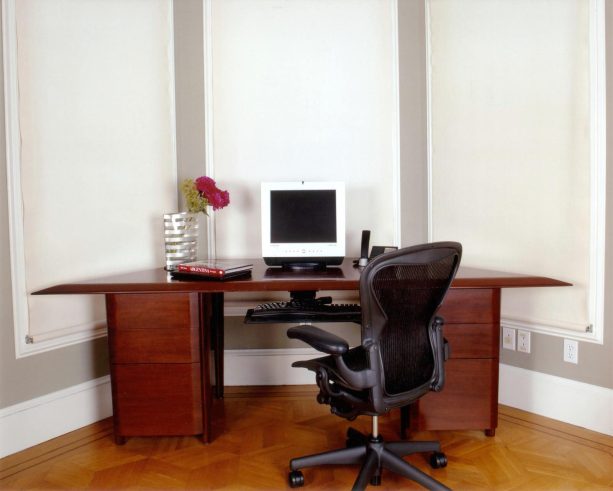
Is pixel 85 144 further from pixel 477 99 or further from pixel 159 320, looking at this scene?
pixel 477 99

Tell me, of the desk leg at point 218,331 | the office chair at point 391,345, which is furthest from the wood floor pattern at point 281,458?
the office chair at point 391,345

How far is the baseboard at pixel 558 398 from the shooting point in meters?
2.57

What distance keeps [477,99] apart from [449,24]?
527 millimetres

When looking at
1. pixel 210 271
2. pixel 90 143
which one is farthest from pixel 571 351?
pixel 90 143

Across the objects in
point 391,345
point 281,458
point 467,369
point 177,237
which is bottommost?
point 281,458

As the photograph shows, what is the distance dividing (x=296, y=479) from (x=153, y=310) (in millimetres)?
1035

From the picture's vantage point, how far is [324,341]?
179cm

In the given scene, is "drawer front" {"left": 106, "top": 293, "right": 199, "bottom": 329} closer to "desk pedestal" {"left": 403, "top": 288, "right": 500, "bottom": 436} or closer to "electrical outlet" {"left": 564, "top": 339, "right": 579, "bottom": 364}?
"desk pedestal" {"left": 403, "top": 288, "right": 500, "bottom": 436}

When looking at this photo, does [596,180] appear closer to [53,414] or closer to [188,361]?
[188,361]

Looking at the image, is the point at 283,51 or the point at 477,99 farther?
the point at 283,51

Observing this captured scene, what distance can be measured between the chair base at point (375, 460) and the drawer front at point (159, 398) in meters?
0.63

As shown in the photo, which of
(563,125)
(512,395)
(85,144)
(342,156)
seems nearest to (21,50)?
(85,144)

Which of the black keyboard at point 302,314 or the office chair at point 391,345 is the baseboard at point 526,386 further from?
the office chair at point 391,345

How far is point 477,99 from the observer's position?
3025mm
